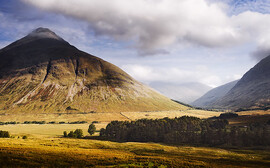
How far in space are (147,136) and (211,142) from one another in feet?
160

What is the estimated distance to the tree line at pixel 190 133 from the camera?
121m

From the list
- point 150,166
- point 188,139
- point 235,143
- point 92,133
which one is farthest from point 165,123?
point 150,166

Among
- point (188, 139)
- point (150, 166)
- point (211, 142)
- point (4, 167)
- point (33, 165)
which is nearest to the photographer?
point (4, 167)

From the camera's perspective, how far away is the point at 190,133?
13862 centimetres

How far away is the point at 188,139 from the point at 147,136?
3264cm

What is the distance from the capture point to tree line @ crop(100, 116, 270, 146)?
121 metres

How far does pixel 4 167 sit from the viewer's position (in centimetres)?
3525

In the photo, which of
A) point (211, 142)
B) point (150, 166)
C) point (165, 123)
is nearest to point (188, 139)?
point (211, 142)

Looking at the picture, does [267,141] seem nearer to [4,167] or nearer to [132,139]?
[132,139]

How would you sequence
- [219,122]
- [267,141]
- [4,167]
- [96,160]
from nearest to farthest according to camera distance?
[4,167]
[96,160]
[267,141]
[219,122]

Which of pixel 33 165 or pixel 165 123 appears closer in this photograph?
pixel 33 165

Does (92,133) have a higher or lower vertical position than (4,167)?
lower

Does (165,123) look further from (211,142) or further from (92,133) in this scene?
(92,133)

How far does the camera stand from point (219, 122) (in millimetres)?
169875
